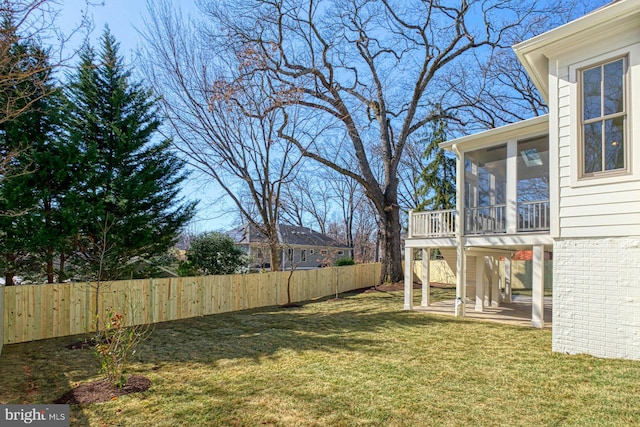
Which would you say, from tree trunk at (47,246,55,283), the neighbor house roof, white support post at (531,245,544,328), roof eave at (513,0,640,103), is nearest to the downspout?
white support post at (531,245,544,328)

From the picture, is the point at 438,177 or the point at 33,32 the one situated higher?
the point at 438,177

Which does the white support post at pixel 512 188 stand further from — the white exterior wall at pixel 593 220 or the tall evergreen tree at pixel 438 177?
the tall evergreen tree at pixel 438 177

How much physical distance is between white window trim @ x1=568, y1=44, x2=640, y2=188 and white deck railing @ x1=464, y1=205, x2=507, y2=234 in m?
3.76

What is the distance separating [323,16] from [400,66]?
14.6 feet

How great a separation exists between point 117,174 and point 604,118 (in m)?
11.5

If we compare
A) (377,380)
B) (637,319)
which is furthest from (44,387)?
(637,319)

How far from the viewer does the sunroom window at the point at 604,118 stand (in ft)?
17.2

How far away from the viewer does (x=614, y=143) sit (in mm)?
5289

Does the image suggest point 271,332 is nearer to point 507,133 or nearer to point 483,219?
point 483,219

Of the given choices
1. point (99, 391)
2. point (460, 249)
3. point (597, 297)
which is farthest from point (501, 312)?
point (99, 391)

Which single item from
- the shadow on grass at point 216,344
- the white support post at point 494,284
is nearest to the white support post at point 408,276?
the shadow on grass at point 216,344

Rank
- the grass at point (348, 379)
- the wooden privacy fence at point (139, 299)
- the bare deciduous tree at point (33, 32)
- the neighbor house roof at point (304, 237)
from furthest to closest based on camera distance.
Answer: the neighbor house roof at point (304, 237) → the wooden privacy fence at point (139, 299) → the bare deciduous tree at point (33, 32) → the grass at point (348, 379)

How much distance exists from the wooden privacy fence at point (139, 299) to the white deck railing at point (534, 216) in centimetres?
775

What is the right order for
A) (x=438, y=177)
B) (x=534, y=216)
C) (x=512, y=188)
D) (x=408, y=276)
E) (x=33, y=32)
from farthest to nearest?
1. (x=438, y=177)
2. (x=408, y=276)
3. (x=512, y=188)
4. (x=534, y=216)
5. (x=33, y=32)
